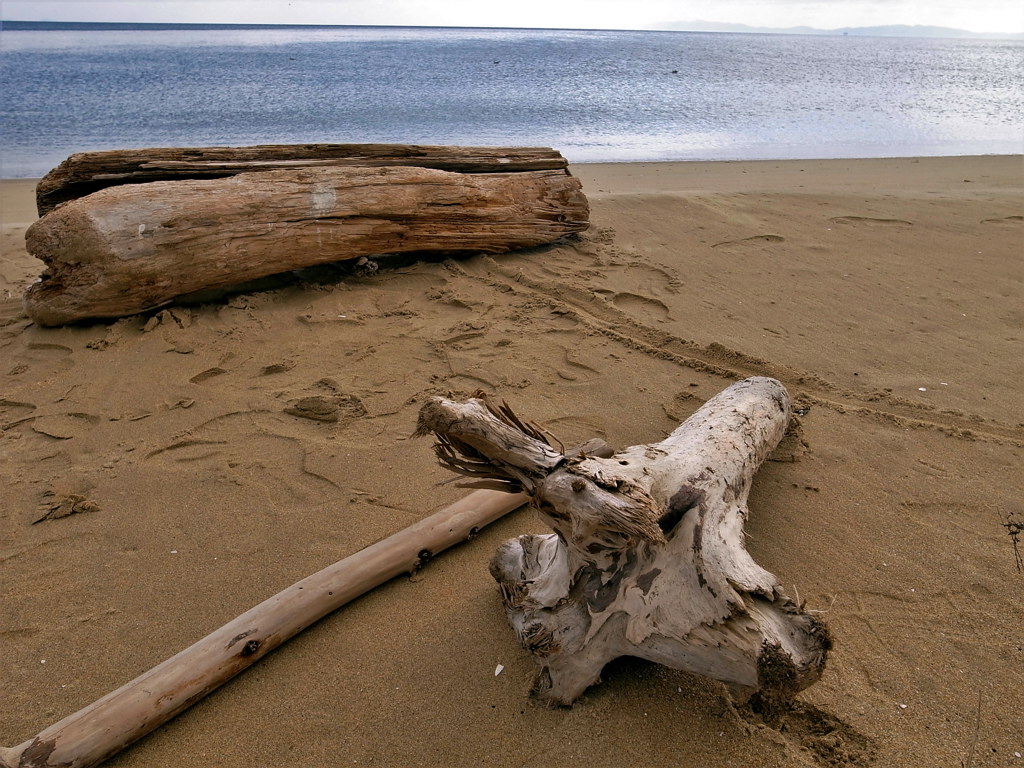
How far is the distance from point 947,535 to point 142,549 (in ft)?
10.9

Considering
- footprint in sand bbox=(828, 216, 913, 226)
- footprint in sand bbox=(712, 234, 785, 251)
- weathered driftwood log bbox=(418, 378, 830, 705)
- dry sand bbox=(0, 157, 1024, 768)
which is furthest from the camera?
footprint in sand bbox=(828, 216, 913, 226)

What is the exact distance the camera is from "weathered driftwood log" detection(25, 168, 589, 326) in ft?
13.9

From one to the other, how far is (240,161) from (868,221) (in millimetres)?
6018

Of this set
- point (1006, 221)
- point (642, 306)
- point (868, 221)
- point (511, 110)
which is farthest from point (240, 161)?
point (511, 110)

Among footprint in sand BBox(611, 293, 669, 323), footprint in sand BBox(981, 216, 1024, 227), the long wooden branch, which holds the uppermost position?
footprint in sand BBox(981, 216, 1024, 227)

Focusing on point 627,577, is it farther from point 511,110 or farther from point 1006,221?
point 511,110

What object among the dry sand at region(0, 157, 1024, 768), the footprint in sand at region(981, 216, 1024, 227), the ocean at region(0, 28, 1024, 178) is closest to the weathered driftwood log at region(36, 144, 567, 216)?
the dry sand at region(0, 157, 1024, 768)

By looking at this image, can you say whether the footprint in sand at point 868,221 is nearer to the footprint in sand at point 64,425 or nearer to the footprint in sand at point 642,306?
the footprint in sand at point 642,306

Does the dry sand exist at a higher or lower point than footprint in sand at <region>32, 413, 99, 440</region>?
higher

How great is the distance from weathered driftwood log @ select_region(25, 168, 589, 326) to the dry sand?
219 millimetres

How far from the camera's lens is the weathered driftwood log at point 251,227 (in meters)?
4.23

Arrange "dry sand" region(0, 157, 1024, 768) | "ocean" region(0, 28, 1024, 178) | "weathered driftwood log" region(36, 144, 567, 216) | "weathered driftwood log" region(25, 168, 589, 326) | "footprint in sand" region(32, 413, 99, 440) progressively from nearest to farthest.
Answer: "dry sand" region(0, 157, 1024, 768) → "footprint in sand" region(32, 413, 99, 440) → "weathered driftwood log" region(25, 168, 589, 326) → "weathered driftwood log" region(36, 144, 567, 216) → "ocean" region(0, 28, 1024, 178)

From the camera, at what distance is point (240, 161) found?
16.6 ft

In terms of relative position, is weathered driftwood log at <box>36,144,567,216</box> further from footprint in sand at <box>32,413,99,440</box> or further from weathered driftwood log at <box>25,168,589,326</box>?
footprint in sand at <box>32,413,99,440</box>
